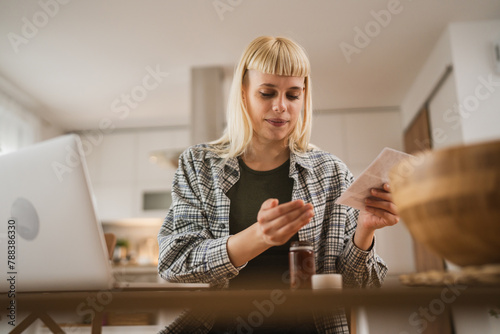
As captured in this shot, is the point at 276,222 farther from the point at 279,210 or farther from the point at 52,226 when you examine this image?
the point at 52,226

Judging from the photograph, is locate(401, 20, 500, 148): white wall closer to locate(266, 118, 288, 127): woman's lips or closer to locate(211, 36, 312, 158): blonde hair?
locate(211, 36, 312, 158): blonde hair

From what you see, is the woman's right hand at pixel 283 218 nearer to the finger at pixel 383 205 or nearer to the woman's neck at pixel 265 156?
the finger at pixel 383 205

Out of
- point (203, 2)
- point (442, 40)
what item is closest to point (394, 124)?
point (442, 40)

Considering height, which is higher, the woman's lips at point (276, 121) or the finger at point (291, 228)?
the woman's lips at point (276, 121)

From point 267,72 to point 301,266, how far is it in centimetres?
60

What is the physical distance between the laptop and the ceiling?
269 centimetres

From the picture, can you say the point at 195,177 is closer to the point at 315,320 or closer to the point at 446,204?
the point at 315,320

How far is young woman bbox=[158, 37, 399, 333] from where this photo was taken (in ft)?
3.39

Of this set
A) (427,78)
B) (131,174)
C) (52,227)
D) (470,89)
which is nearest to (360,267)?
(52,227)

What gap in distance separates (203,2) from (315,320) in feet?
8.74

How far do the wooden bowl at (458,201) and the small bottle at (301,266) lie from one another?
320 millimetres

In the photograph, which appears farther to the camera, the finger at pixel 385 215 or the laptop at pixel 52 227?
the finger at pixel 385 215

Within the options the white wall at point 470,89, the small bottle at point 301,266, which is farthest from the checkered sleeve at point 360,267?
the white wall at point 470,89

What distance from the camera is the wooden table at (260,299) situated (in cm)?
50
